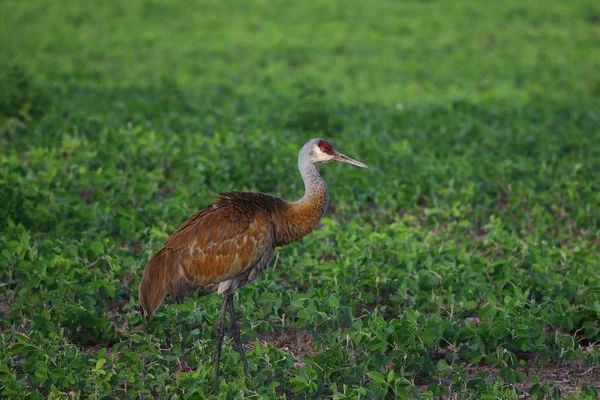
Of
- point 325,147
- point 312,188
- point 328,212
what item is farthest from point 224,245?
point 328,212

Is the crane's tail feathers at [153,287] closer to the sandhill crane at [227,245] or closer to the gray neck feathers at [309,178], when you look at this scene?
the sandhill crane at [227,245]

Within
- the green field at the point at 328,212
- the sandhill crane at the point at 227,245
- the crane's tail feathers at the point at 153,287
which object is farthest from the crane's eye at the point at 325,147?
the crane's tail feathers at the point at 153,287

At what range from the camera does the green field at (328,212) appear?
19.6 ft

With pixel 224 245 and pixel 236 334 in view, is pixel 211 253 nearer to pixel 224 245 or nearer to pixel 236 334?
pixel 224 245

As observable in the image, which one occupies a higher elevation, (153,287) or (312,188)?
(312,188)

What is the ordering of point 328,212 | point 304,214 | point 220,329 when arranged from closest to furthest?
point 220,329 → point 304,214 → point 328,212

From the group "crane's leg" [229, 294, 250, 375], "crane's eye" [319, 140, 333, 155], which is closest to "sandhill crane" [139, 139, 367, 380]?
"crane's leg" [229, 294, 250, 375]

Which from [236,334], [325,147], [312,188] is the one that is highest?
[325,147]

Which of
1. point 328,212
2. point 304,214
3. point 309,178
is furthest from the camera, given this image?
point 328,212

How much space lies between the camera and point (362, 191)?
958 cm

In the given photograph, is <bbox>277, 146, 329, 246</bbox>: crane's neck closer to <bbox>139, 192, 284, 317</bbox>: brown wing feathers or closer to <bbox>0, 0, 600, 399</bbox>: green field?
<bbox>139, 192, 284, 317</bbox>: brown wing feathers

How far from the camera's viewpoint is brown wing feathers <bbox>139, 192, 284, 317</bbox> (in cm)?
623

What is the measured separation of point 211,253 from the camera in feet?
20.5

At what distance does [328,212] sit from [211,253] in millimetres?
3224
